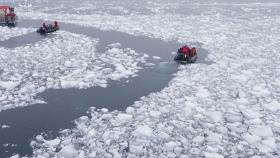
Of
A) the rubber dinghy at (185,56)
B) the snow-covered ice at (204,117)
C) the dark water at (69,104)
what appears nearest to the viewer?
the snow-covered ice at (204,117)

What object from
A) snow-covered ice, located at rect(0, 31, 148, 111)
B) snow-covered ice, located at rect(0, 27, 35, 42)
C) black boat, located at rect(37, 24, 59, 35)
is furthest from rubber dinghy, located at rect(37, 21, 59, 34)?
snow-covered ice, located at rect(0, 31, 148, 111)

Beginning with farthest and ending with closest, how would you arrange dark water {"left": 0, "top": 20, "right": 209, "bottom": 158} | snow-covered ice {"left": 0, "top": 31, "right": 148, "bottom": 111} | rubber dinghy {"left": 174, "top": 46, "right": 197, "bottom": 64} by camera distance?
rubber dinghy {"left": 174, "top": 46, "right": 197, "bottom": 64}
snow-covered ice {"left": 0, "top": 31, "right": 148, "bottom": 111}
dark water {"left": 0, "top": 20, "right": 209, "bottom": 158}

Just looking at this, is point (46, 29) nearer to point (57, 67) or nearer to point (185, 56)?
point (57, 67)

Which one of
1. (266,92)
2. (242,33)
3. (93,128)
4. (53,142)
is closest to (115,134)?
(93,128)

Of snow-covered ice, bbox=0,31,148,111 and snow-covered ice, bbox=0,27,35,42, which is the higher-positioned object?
snow-covered ice, bbox=0,27,35,42

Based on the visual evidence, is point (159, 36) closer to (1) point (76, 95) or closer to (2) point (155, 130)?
(1) point (76, 95)

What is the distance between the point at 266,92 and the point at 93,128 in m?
5.61

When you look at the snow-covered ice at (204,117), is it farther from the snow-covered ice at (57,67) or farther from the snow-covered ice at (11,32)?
the snow-covered ice at (11,32)

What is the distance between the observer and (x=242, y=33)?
60.5ft

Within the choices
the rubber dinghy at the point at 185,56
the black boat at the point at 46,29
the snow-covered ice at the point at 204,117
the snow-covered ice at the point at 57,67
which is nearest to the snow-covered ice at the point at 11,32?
the black boat at the point at 46,29

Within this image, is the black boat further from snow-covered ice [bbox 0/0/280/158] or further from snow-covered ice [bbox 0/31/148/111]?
snow-covered ice [bbox 0/0/280/158]

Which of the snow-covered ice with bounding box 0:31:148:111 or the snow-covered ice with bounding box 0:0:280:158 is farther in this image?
the snow-covered ice with bounding box 0:31:148:111

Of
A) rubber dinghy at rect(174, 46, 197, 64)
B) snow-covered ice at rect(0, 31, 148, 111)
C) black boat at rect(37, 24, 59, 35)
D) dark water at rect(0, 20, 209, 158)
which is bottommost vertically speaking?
dark water at rect(0, 20, 209, 158)

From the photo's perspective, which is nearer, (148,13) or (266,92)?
(266,92)
